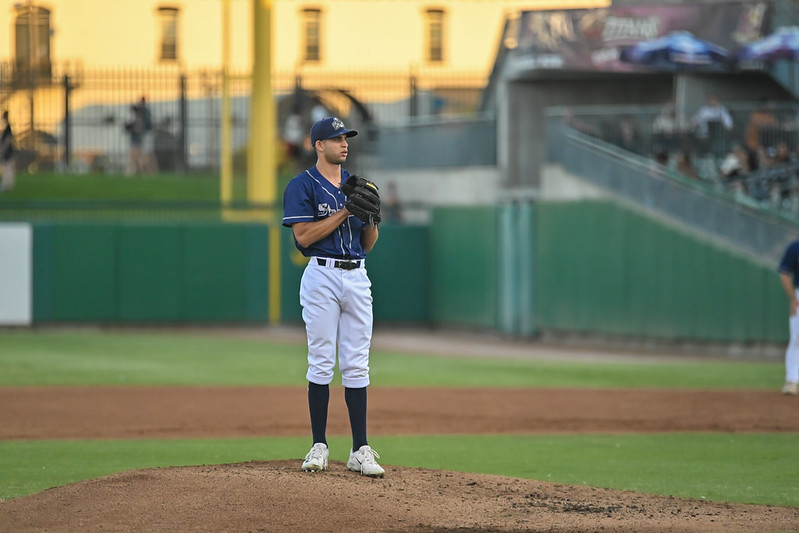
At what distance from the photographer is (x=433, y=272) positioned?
1032 inches

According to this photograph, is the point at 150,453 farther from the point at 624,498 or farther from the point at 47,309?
the point at 47,309

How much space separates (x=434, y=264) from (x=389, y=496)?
63.7ft

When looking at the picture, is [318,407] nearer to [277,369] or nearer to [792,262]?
[792,262]

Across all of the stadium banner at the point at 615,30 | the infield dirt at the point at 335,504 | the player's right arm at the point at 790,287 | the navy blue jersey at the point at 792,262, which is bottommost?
the infield dirt at the point at 335,504

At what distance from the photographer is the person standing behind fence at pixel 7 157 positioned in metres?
28.8

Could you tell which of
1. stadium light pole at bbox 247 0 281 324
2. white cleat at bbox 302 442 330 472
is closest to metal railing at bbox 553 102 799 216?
stadium light pole at bbox 247 0 281 324

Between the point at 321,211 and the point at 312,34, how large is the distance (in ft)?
97.0

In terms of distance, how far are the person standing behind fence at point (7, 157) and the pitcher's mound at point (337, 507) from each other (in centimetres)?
2316

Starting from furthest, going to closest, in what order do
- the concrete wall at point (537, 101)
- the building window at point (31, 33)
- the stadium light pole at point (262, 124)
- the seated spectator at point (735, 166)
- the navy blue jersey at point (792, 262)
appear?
the building window at point (31, 33) → the concrete wall at point (537, 101) → the stadium light pole at point (262, 124) → the seated spectator at point (735, 166) → the navy blue jersey at point (792, 262)

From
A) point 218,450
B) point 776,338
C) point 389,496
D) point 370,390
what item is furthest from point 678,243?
point 389,496

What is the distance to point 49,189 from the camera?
1185 inches

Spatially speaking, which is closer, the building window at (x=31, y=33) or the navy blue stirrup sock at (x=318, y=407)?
the navy blue stirrup sock at (x=318, y=407)

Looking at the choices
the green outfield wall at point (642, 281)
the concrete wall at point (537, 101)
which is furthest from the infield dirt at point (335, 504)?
the concrete wall at point (537, 101)

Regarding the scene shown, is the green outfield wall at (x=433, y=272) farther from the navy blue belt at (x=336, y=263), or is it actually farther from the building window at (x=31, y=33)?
the navy blue belt at (x=336, y=263)
